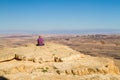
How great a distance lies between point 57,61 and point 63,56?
0.70 meters

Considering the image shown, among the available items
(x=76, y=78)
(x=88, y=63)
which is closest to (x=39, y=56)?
(x=88, y=63)

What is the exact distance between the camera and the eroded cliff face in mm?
15696

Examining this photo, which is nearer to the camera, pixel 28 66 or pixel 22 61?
pixel 28 66

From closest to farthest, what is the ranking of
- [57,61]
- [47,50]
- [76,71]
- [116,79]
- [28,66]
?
[116,79] → [76,71] → [28,66] → [57,61] → [47,50]

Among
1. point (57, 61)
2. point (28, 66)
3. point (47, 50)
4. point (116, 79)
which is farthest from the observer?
point (47, 50)

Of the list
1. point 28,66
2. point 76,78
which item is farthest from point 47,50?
point 76,78

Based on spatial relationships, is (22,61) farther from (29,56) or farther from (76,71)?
(76,71)

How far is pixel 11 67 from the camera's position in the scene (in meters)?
18.5

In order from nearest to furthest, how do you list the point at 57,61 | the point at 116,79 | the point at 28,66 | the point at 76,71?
1. the point at 116,79
2. the point at 76,71
3. the point at 28,66
4. the point at 57,61

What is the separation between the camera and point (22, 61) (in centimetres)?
2041

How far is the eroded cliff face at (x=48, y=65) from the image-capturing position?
15696 millimetres

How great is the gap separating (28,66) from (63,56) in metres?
3.18

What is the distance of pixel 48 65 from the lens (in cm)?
1894

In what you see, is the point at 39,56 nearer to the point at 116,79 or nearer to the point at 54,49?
the point at 54,49
